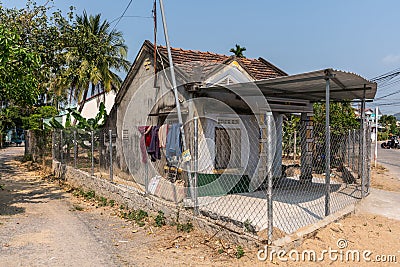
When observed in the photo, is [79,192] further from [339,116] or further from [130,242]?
[339,116]

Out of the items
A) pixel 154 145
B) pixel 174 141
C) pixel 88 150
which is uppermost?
pixel 174 141

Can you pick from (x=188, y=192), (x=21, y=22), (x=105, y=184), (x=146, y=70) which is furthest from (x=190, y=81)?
(x=21, y=22)

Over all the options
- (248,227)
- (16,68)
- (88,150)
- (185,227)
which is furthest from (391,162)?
(16,68)

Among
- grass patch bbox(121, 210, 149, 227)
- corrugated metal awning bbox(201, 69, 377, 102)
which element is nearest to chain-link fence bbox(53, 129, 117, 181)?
grass patch bbox(121, 210, 149, 227)

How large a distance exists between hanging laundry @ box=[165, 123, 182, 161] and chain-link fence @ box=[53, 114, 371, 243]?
2 cm

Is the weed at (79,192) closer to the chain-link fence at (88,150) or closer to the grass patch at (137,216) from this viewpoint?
the chain-link fence at (88,150)

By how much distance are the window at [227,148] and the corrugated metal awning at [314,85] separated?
1.21 metres

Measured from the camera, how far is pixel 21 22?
51.0ft

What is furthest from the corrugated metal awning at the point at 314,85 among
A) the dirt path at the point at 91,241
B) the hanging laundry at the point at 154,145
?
the dirt path at the point at 91,241

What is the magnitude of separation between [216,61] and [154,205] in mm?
4977

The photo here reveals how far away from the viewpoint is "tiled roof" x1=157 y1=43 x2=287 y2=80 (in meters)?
9.80

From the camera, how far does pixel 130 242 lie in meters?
6.22

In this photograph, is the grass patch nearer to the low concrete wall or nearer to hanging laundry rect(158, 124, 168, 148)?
the low concrete wall

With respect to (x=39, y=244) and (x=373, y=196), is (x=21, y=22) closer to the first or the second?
(x=39, y=244)
